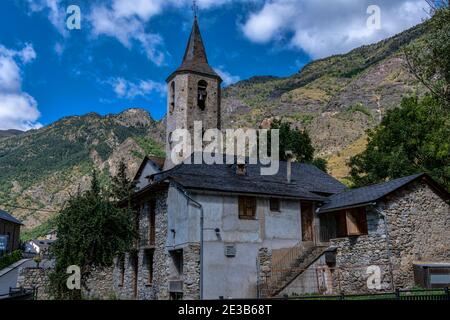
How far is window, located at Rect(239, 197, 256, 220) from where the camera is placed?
19719 millimetres

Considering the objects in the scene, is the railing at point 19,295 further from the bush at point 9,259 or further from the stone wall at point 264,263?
the bush at point 9,259

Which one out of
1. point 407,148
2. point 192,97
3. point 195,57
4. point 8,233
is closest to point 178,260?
point 192,97

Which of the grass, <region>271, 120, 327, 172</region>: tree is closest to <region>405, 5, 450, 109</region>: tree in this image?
<region>271, 120, 327, 172</region>: tree

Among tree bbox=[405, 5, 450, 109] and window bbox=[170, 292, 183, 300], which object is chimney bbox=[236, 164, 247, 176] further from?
tree bbox=[405, 5, 450, 109]

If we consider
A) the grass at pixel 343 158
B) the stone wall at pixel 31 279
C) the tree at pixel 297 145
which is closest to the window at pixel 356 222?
the stone wall at pixel 31 279

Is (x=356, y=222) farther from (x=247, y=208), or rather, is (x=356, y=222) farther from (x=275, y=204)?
(x=247, y=208)

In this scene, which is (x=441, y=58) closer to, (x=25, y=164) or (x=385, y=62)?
(x=385, y=62)

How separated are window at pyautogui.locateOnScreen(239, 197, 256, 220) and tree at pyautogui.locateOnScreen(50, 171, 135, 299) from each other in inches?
227

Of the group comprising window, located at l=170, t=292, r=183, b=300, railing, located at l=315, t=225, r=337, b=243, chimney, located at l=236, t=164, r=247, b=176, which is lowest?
window, located at l=170, t=292, r=183, b=300

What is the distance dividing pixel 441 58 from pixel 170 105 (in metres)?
18.4

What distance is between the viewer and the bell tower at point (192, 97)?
A: 29.0 meters

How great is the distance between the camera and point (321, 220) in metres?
22.3

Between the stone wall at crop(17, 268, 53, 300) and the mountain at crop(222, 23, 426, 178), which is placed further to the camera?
the mountain at crop(222, 23, 426, 178)
